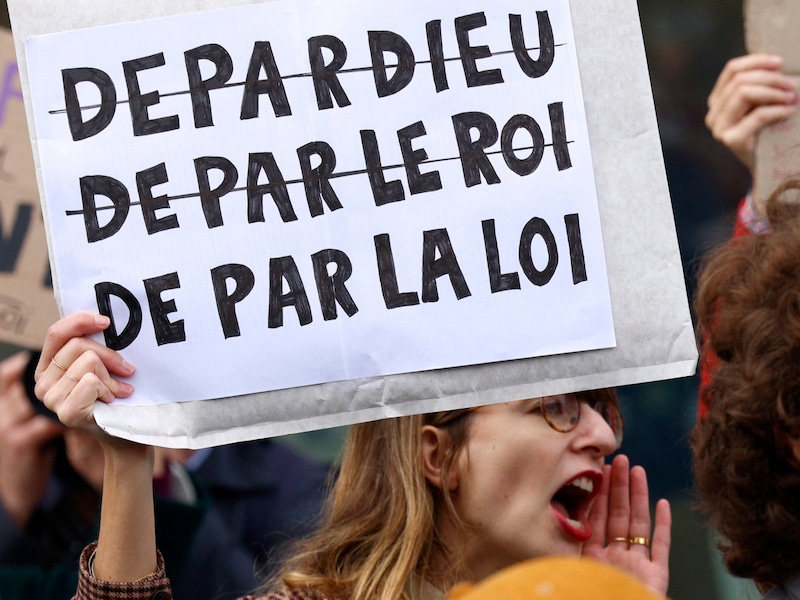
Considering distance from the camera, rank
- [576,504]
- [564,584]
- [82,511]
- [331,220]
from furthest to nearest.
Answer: [82,511] < [576,504] < [331,220] < [564,584]

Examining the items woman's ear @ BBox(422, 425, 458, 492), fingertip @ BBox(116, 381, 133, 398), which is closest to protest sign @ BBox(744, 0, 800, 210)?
woman's ear @ BBox(422, 425, 458, 492)

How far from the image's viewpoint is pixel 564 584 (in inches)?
35.2

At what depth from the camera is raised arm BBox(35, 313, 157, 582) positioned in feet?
5.18

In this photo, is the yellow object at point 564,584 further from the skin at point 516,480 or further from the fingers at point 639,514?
the fingers at point 639,514

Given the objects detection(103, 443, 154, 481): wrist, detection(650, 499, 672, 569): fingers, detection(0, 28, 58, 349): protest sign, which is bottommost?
detection(650, 499, 672, 569): fingers

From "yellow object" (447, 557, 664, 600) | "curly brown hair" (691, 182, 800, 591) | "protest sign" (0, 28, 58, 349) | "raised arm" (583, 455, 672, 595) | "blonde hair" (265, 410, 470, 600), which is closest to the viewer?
"yellow object" (447, 557, 664, 600)

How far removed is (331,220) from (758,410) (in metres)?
0.65

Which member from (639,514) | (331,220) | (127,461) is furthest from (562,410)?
(127,461)

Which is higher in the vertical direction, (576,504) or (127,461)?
(127,461)

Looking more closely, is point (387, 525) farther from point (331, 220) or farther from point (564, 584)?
point (564, 584)

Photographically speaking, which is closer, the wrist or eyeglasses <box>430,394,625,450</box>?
the wrist

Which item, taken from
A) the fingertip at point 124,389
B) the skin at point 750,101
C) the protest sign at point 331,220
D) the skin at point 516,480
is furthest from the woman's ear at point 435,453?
the skin at point 750,101

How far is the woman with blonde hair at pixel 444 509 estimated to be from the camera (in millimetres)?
1675

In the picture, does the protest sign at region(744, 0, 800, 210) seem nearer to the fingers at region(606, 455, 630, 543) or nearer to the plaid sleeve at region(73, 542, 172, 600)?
the fingers at region(606, 455, 630, 543)
